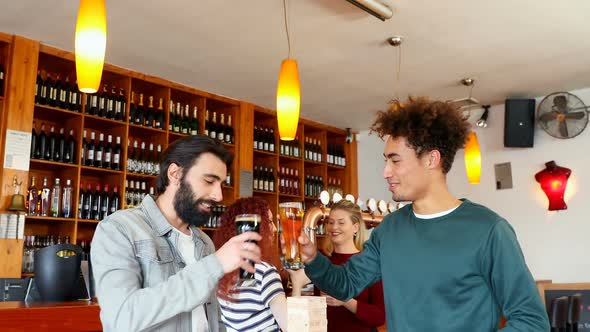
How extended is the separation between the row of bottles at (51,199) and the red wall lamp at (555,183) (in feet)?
15.7

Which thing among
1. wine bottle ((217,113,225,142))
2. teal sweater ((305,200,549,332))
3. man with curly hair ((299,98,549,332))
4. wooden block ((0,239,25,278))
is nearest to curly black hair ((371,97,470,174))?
man with curly hair ((299,98,549,332))

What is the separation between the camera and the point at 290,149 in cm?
718

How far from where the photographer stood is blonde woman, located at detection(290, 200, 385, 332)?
2684 millimetres

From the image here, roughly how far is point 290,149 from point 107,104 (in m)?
2.52

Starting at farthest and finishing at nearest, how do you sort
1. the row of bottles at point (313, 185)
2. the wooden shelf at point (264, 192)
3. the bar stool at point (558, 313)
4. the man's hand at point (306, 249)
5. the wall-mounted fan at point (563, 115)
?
the row of bottles at point (313, 185), the wooden shelf at point (264, 192), the wall-mounted fan at point (563, 115), the bar stool at point (558, 313), the man's hand at point (306, 249)

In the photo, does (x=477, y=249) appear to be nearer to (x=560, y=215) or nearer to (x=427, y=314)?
(x=427, y=314)

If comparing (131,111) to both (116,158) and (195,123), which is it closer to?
(116,158)

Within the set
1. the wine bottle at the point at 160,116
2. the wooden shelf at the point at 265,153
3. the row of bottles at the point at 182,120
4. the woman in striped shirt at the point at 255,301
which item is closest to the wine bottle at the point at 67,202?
the wine bottle at the point at 160,116

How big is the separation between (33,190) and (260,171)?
105 inches

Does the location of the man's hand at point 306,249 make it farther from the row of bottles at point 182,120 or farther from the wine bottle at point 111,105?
the row of bottles at point 182,120

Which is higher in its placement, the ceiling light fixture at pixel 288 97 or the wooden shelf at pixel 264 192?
the ceiling light fixture at pixel 288 97

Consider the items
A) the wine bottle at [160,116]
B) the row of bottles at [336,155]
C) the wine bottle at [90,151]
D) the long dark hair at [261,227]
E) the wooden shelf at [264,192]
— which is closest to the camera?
the long dark hair at [261,227]

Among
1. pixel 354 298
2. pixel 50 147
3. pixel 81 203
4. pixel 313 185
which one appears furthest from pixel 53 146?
pixel 313 185

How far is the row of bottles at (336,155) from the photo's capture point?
25.6 ft
